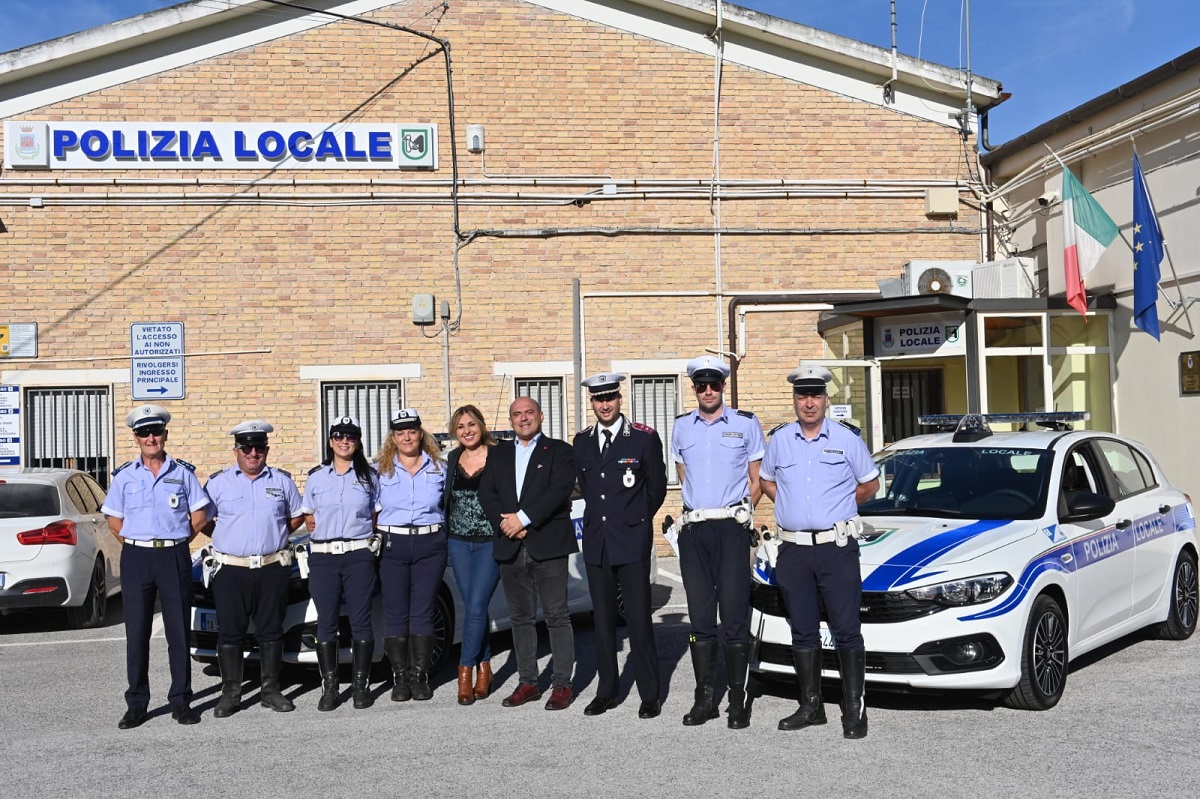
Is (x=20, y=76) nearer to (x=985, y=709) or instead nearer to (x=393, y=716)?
(x=393, y=716)

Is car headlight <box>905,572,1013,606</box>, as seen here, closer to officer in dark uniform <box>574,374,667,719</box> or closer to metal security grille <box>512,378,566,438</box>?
officer in dark uniform <box>574,374,667,719</box>

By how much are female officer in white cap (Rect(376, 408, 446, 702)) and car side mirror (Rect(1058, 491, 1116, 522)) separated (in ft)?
12.5

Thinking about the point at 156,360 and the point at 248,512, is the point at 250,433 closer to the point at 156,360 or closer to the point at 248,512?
the point at 248,512

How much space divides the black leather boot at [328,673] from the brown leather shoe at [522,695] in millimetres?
1024

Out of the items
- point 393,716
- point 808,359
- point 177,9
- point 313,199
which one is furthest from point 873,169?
point 393,716

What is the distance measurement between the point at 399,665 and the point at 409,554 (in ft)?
2.28

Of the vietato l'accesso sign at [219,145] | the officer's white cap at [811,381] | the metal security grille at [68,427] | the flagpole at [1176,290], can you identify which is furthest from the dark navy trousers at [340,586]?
the flagpole at [1176,290]

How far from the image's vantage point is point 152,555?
6.96 metres

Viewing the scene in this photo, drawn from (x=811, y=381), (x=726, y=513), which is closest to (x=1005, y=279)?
(x=811, y=381)

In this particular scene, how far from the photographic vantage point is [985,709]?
263 inches

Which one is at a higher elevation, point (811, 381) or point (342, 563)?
point (811, 381)

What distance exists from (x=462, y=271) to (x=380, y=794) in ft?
35.8

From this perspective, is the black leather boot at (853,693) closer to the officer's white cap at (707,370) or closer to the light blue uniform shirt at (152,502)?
the officer's white cap at (707,370)

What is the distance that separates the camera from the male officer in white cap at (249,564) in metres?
7.11
